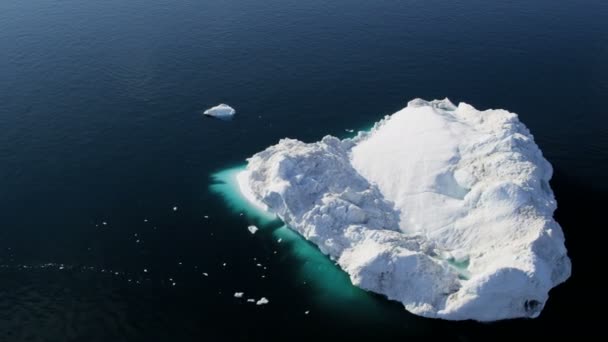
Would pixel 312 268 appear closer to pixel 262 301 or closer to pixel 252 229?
pixel 262 301

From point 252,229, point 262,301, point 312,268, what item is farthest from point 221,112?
point 262,301

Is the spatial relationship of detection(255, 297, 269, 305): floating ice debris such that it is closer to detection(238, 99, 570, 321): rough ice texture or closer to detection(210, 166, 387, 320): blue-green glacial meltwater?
detection(210, 166, 387, 320): blue-green glacial meltwater

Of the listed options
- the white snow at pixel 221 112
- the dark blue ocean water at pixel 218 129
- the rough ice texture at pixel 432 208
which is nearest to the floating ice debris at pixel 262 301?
the dark blue ocean water at pixel 218 129

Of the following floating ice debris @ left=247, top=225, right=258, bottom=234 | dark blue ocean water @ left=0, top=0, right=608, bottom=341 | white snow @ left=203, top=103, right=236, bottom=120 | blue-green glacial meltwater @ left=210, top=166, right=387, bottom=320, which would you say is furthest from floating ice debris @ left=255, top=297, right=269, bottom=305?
white snow @ left=203, top=103, right=236, bottom=120

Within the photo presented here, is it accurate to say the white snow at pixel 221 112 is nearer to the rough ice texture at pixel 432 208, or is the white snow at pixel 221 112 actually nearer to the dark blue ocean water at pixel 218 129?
the dark blue ocean water at pixel 218 129

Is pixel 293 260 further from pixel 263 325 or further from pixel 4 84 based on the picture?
pixel 4 84
